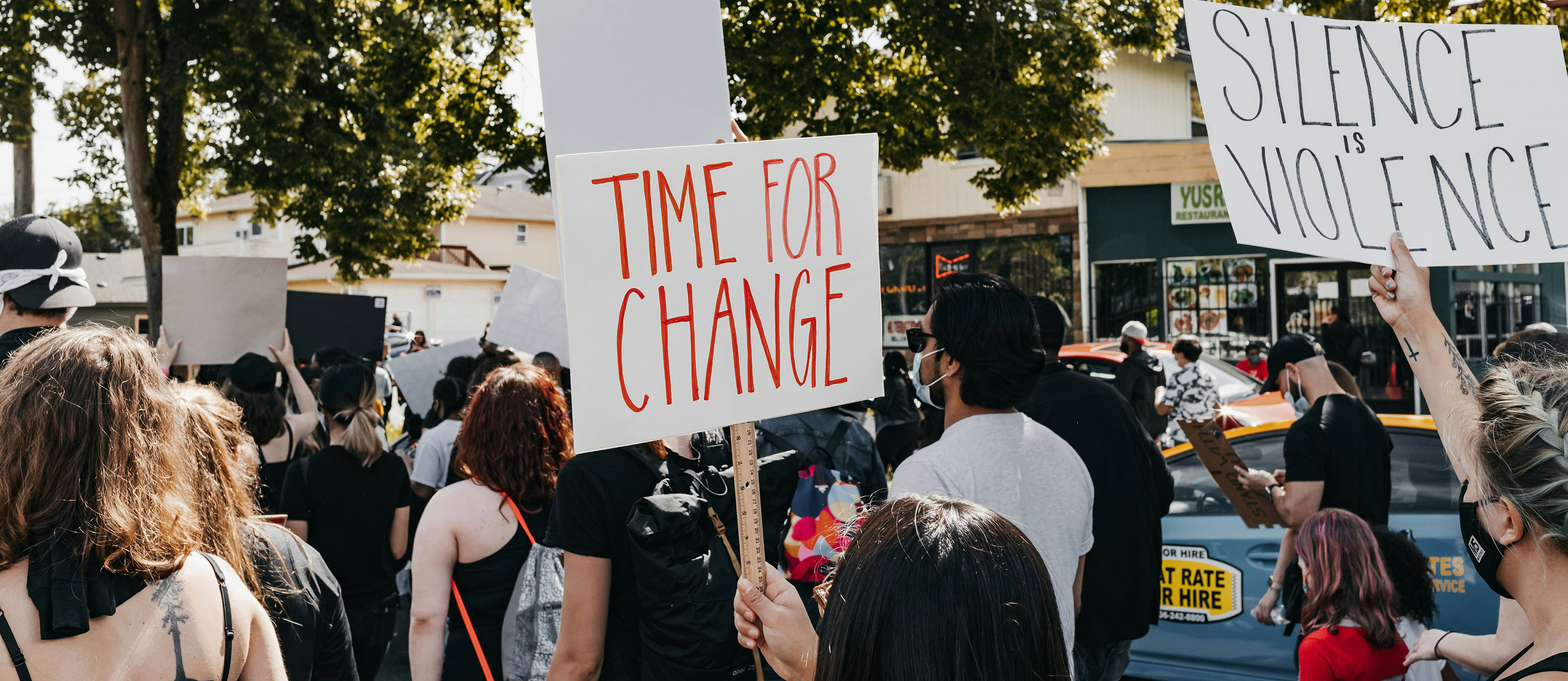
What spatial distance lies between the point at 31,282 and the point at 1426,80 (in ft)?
11.7

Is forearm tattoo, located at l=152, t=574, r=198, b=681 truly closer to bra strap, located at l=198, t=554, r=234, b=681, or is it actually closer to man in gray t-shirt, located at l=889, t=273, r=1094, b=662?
bra strap, located at l=198, t=554, r=234, b=681

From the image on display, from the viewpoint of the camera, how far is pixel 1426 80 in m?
2.42

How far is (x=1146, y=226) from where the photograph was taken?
19.2m

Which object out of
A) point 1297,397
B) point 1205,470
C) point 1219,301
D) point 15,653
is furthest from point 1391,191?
point 1219,301

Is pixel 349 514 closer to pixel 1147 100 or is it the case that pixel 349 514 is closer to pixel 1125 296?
pixel 1125 296

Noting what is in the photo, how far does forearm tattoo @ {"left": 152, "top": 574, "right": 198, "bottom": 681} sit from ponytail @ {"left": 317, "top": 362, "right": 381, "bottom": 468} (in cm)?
244

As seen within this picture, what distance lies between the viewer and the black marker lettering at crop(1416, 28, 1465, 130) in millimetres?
2398

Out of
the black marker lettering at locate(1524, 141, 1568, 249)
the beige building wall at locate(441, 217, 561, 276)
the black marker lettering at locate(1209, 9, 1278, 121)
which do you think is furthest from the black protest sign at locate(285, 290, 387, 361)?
the beige building wall at locate(441, 217, 561, 276)

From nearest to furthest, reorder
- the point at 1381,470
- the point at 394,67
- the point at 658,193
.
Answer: the point at 658,193 < the point at 1381,470 < the point at 394,67

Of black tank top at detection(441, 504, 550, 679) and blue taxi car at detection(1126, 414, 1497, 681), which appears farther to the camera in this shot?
blue taxi car at detection(1126, 414, 1497, 681)

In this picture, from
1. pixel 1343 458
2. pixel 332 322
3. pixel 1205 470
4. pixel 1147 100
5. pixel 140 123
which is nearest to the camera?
pixel 1343 458

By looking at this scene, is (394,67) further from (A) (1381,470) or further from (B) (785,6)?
(A) (1381,470)

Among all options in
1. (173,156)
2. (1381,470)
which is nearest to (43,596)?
(1381,470)

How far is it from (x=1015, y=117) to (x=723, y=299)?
10172mm
